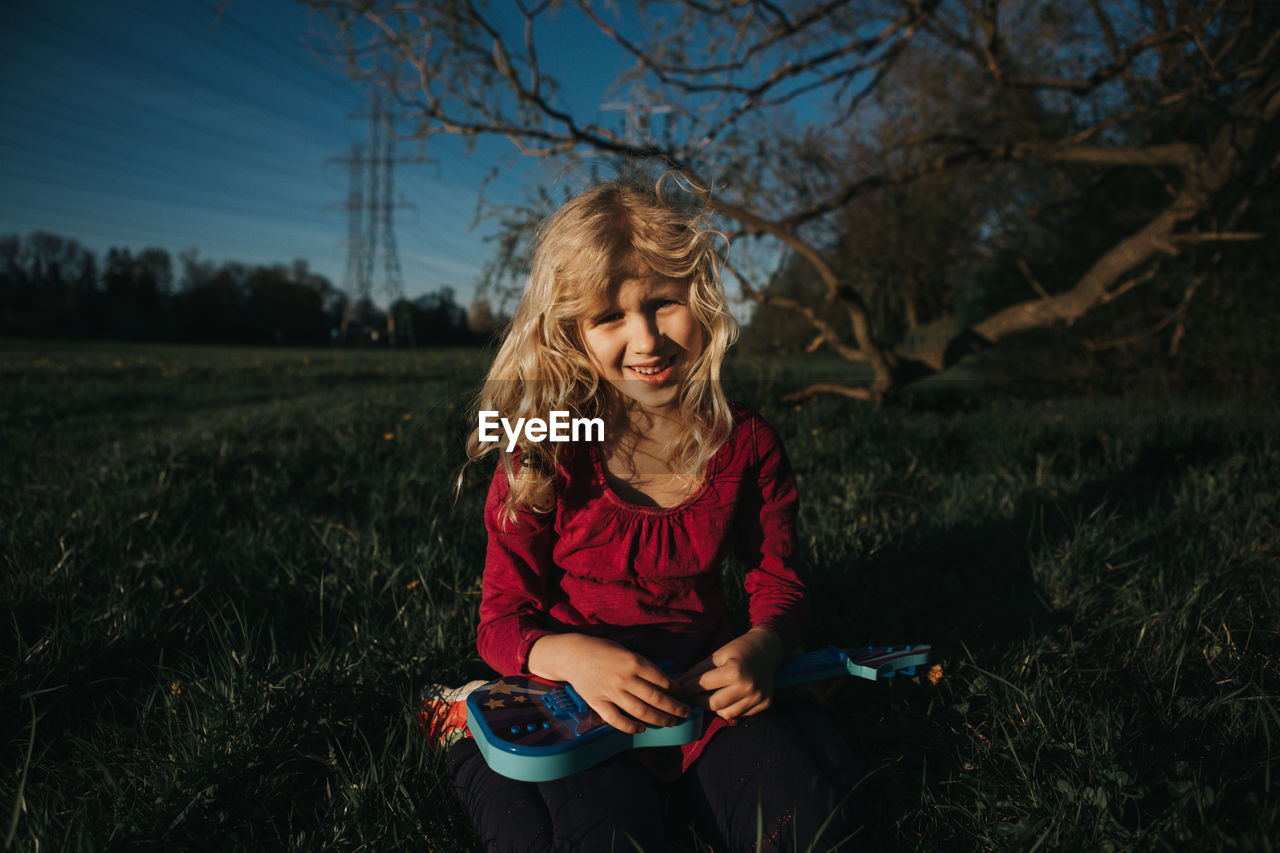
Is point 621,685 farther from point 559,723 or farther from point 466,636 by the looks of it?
point 466,636

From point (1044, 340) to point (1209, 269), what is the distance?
2.18m

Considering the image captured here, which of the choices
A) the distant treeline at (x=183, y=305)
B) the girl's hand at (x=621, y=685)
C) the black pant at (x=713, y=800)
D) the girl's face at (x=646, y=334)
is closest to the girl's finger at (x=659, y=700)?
the girl's hand at (x=621, y=685)

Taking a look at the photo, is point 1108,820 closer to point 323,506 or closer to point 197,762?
point 197,762

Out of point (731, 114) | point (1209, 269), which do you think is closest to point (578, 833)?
point (731, 114)

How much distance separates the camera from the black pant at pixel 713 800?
3.55ft

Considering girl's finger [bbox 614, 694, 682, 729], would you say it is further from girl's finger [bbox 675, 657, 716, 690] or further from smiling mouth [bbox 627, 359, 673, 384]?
smiling mouth [bbox 627, 359, 673, 384]

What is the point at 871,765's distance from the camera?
4.53 ft

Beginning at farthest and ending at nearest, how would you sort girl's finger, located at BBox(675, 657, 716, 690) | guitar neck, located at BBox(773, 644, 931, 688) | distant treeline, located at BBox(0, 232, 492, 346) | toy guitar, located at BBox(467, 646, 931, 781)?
→ distant treeline, located at BBox(0, 232, 492, 346), guitar neck, located at BBox(773, 644, 931, 688), girl's finger, located at BBox(675, 657, 716, 690), toy guitar, located at BBox(467, 646, 931, 781)

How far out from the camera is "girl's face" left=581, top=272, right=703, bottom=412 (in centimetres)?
133

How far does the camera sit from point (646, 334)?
1.32m

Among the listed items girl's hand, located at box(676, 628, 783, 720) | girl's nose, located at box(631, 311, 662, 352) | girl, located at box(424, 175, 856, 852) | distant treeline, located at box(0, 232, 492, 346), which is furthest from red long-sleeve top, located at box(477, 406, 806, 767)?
distant treeline, located at box(0, 232, 492, 346)

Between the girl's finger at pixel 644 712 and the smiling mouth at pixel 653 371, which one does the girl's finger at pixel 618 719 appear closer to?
the girl's finger at pixel 644 712

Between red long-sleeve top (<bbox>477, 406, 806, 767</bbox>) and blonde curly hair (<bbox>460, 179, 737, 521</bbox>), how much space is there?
6 centimetres

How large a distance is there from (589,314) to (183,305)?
58080mm
